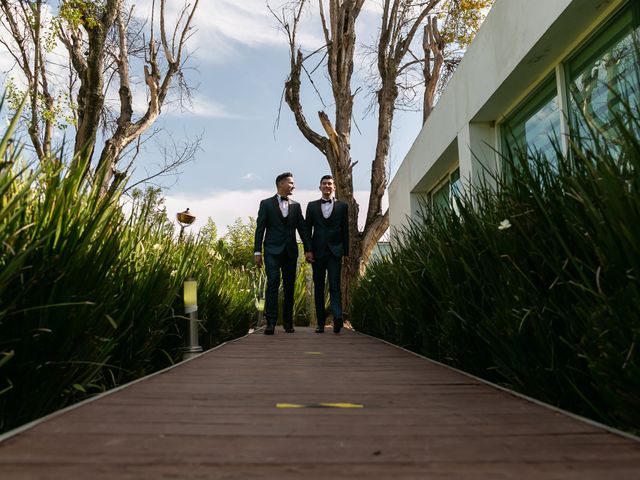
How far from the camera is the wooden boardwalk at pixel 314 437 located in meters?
1.30

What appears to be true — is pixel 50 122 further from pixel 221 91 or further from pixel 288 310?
pixel 288 310

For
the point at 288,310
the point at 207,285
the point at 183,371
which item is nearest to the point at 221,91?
the point at 288,310

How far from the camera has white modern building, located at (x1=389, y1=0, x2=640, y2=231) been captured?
12.9ft

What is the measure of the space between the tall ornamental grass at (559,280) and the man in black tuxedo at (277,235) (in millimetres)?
2816

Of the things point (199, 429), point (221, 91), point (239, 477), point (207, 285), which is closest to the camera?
point (239, 477)

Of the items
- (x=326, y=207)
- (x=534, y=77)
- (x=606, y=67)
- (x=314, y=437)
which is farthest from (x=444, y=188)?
(x=314, y=437)

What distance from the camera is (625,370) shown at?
1.59m

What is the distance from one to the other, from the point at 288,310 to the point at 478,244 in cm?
389

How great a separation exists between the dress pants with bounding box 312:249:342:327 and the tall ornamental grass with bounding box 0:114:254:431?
3.31 metres

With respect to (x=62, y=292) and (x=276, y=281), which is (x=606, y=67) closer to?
(x=276, y=281)

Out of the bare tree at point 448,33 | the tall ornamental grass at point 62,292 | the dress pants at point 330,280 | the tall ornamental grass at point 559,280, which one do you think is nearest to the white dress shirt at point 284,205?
the dress pants at point 330,280

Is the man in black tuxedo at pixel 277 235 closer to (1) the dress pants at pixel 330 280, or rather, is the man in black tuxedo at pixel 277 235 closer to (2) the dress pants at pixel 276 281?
(2) the dress pants at pixel 276 281

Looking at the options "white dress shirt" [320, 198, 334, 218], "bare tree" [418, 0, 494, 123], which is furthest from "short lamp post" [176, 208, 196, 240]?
"bare tree" [418, 0, 494, 123]

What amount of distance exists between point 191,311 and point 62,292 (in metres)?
2.11
